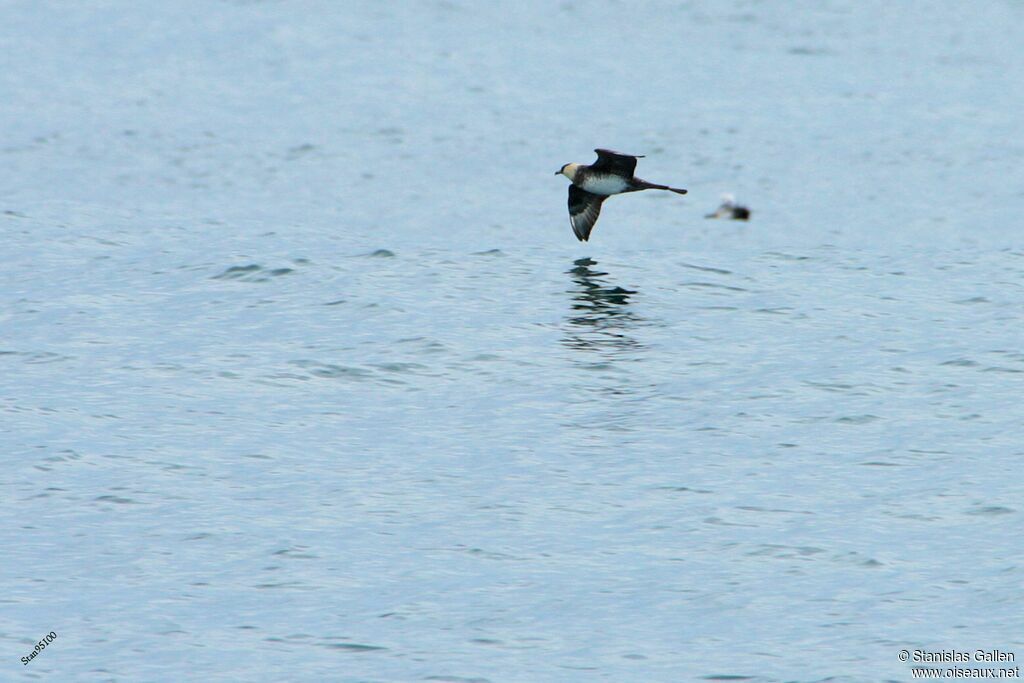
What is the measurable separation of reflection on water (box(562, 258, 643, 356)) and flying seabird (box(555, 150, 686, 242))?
0.88 m

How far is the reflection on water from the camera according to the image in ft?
70.1

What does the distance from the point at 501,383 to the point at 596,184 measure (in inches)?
232

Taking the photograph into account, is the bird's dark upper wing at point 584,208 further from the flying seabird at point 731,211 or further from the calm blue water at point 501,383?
the flying seabird at point 731,211

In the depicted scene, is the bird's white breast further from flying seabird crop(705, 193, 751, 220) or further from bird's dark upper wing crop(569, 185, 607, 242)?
flying seabird crop(705, 193, 751, 220)

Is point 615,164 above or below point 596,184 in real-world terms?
above

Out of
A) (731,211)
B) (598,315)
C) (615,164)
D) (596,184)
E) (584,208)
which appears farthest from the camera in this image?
(731,211)

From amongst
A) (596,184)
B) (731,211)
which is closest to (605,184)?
(596,184)

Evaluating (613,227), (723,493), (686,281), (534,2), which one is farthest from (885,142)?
(723,493)

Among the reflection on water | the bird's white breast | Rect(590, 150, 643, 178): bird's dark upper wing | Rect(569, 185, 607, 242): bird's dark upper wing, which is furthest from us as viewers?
Rect(569, 185, 607, 242): bird's dark upper wing

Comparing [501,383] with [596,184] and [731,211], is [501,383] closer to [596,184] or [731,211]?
[596,184]

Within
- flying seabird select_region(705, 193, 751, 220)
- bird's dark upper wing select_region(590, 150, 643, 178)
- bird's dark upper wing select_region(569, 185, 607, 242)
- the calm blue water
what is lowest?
the calm blue water

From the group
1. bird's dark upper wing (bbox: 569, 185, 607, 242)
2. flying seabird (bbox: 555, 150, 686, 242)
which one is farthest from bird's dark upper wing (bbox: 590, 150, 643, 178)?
bird's dark upper wing (bbox: 569, 185, 607, 242)

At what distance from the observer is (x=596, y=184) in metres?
24.6

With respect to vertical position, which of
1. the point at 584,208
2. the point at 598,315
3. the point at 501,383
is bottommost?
the point at 501,383
